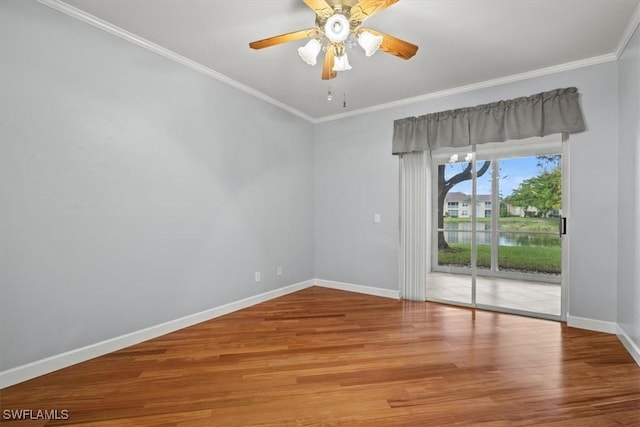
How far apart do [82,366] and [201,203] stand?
1.70 m

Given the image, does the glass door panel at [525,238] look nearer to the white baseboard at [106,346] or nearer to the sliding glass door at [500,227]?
the sliding glass door at [500,227]

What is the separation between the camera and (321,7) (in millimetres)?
1919

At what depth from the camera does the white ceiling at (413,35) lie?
2252mm

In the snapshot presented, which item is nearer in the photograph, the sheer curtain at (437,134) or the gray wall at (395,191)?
the gray wall at (395,191)

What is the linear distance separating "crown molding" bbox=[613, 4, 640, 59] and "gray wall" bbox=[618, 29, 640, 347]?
5 centimetres

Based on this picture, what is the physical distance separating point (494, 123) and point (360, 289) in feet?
9.42

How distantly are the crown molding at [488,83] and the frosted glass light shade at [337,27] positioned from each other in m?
2.34

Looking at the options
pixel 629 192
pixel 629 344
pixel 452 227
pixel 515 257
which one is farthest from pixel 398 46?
pixel 515 257

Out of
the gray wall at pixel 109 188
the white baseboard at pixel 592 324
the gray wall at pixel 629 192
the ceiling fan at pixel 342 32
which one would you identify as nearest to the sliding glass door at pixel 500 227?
the white baseboard at pixel 592 324

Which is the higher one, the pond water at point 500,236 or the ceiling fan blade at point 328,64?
the ceiling fan blade at point 328,64

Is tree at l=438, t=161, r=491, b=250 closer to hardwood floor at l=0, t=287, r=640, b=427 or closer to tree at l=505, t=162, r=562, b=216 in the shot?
tree at l=505, t=162, r=562, b=216

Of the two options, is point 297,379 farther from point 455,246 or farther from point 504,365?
point 455,246

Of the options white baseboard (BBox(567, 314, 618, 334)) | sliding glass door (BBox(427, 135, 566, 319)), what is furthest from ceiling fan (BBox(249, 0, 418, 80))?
white baseboard (BBox(567, 314, 618, 334))

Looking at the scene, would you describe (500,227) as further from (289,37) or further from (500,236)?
(289,37)
